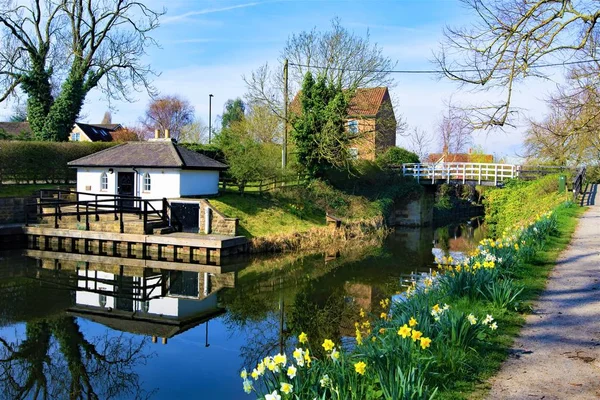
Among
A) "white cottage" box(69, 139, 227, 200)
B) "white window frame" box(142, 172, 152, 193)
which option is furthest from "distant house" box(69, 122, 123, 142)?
"white window frame" box(142, 172, 152, 193)

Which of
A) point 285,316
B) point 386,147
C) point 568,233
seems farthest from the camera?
point 386,147

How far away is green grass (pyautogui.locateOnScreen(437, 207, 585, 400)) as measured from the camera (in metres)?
4.77

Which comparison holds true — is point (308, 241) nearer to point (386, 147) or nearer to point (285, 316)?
point (285, 316)

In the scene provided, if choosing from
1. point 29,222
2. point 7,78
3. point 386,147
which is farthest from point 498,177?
point 7,78

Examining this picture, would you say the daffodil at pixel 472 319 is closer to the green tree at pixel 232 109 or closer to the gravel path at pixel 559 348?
the gravel path at pixel 559 348

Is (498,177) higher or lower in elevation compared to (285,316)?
higher

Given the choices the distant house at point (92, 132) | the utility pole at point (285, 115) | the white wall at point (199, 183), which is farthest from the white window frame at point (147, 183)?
the distant house at point (92, 132)

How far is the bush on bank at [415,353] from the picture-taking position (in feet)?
14.1

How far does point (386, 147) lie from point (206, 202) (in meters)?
18.6

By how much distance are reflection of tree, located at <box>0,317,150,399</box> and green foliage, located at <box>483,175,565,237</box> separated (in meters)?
20.7

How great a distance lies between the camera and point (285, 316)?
11.9 meters

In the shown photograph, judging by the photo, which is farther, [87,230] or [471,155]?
[471,155]

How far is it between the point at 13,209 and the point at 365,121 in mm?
18435

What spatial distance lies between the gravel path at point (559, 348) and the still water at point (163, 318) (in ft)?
12.5
